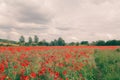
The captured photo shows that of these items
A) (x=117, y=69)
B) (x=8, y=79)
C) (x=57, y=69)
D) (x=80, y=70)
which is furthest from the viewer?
(x=117, y=69)

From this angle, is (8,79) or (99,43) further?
(99,43)

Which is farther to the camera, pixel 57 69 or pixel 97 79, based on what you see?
pixel 97 79

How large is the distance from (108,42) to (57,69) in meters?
60.8

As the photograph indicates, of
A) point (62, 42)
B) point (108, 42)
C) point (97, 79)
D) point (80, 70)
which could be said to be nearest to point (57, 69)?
point (80, 70)

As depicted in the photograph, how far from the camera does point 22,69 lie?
8711mm

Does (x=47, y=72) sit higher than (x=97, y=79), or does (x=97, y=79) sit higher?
(x=47, y=72)

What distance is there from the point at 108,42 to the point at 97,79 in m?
58.8

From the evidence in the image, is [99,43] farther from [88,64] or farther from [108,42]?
[88,64]

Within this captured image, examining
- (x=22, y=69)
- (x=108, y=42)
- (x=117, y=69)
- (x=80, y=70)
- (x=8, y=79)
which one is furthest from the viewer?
(x=108, y=42)

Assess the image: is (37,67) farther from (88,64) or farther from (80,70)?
(88,64)

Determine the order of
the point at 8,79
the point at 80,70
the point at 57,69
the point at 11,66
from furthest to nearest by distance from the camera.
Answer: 1. the point at 80,70
2. the point at 57,69
3. the point at 11,66
4. the point at 8,79

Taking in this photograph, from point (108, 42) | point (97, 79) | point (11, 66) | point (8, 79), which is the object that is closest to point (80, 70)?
point (97, 79)

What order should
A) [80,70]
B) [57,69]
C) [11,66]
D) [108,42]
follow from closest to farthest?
[11,66], [57,69], [80,70], [108,42]

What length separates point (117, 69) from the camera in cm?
1322
